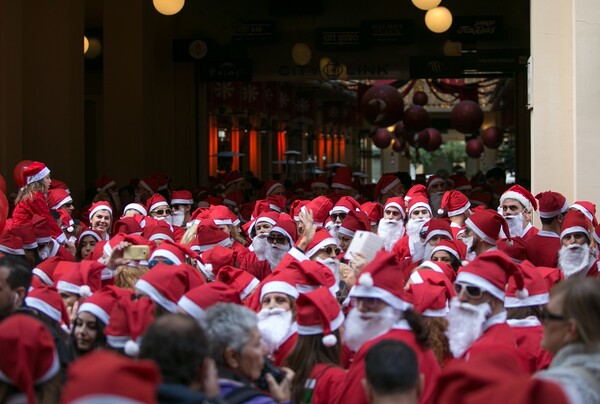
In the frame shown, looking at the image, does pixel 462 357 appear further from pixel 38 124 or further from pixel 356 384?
pixel 38 124

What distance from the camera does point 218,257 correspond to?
926cm

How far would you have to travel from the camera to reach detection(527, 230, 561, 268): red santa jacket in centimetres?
959

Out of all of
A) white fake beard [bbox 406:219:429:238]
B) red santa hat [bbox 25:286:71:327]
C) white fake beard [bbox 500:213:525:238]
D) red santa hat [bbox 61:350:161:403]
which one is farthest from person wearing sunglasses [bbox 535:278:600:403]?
white fake beard [bbox 406:219:429:238]

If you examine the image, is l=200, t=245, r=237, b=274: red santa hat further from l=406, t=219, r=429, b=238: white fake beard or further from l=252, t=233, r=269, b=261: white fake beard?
l=406, t=219, r=429, b=238: white fake beard

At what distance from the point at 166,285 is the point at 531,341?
2066 millimetres

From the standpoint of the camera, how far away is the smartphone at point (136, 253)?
716 cm

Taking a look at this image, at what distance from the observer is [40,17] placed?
17.2 meters

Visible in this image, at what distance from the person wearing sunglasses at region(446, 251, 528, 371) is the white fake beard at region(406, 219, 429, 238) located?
5.29 m

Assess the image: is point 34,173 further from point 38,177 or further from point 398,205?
point 398,205

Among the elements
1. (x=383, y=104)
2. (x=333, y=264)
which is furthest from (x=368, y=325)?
(x=383, y=104)

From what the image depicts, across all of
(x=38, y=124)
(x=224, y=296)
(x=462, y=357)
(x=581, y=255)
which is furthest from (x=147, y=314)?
(x=38, y=124)

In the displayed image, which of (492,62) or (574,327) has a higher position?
(492,62)

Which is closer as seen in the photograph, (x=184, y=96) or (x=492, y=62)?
(x=492, y=62)

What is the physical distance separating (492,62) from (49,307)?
17.0m
